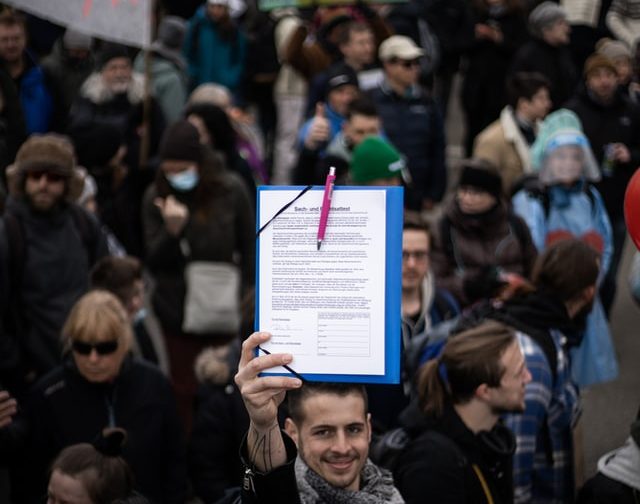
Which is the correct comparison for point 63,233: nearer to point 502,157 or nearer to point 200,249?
point 200,249

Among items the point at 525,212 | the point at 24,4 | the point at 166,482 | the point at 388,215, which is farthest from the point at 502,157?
the point at 388,215

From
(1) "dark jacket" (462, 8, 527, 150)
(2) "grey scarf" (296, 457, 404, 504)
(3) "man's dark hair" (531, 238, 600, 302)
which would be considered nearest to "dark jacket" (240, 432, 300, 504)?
(2) "grey scarf" (296, 457, 404, 504)

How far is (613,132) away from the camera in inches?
369

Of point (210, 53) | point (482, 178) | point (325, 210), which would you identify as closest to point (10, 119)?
point (482, 178)

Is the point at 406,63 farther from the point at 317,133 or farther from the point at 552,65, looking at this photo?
the point at 552,65

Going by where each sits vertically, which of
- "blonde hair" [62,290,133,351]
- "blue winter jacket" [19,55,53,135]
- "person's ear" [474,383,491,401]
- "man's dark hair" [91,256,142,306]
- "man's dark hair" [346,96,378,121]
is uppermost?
"blue winter jacket" [19,55,53,135]

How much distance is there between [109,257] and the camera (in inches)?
242

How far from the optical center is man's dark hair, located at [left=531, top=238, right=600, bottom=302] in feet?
18.4

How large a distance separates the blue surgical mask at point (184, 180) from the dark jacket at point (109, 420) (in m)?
1.80

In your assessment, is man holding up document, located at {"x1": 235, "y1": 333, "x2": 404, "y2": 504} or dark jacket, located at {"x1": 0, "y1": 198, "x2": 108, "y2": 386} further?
dark jacket, located at {"x1": 0, "y1": 198, "x2": 108, "y2": 386}

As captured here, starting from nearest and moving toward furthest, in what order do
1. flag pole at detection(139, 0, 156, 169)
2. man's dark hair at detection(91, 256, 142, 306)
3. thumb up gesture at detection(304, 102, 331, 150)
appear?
man's dark hair at detection(91, 256, 142, 306) → thumb up gesture at detection(304, 102, 331, 150) → flag pole at detection(139, 0, 156, 169)

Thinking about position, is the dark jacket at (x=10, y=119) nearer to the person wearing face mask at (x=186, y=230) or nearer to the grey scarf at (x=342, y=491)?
the person wearing face mask at (x=186, y=230)

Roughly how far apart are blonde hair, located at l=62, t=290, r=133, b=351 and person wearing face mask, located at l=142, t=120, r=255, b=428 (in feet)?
5.30

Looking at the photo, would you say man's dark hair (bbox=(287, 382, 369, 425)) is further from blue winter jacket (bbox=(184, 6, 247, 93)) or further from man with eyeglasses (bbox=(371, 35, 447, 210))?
blue winter jacket (bbox=(184, 6, 247, 93))
